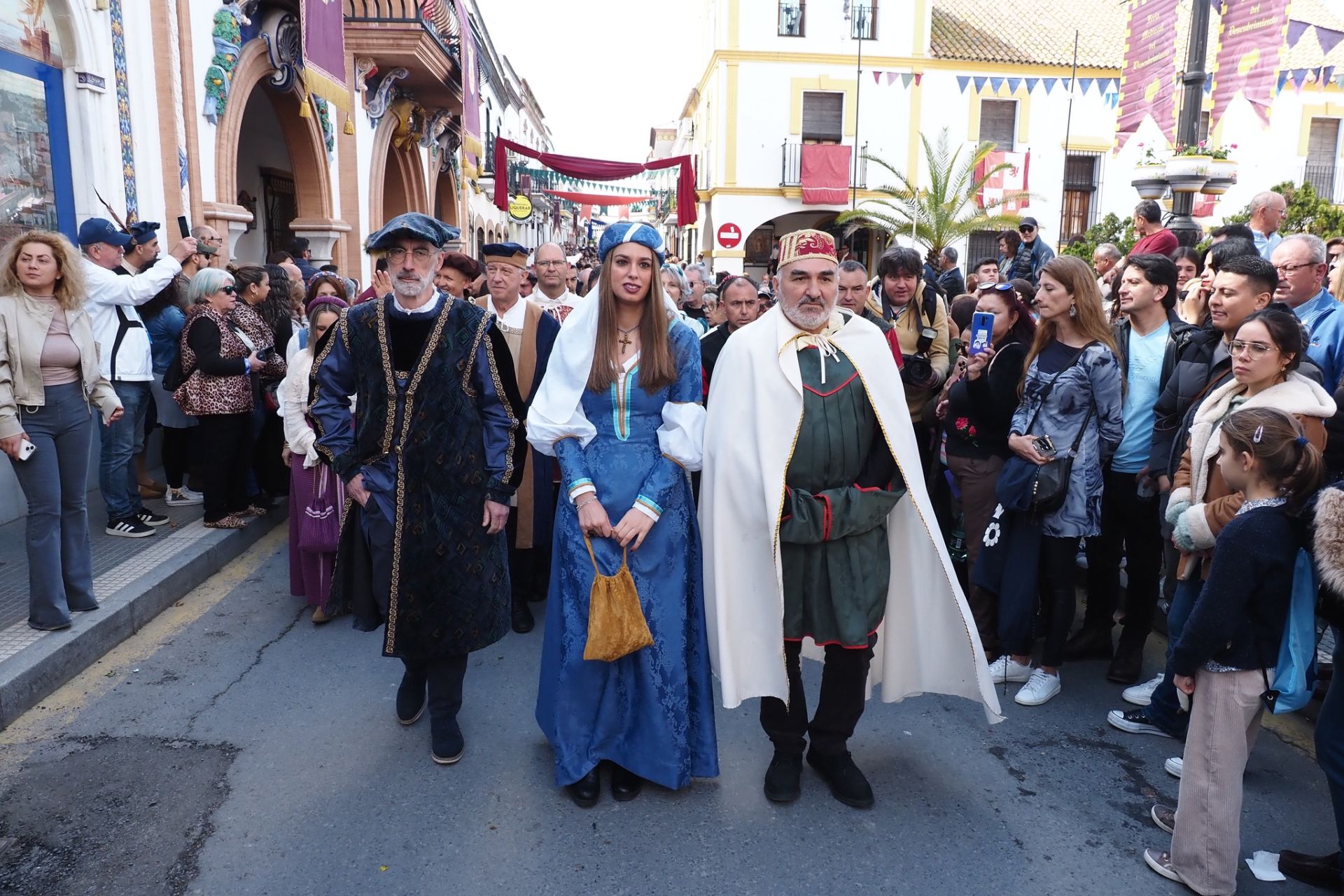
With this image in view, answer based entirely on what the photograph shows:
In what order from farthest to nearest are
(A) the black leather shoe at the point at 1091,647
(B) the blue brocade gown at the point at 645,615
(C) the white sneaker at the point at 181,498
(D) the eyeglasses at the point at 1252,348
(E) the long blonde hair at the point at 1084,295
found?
1. (C) the white sneaker at the point at 181,498
2. (A) the black leather shoe at the point at 1091,647
3. (E) the long blonde hair at the point at 1084,295
4. (D) the eyeglasses at the point at 1252,348
5. (B) the blue brocade gown at the point at 645,615

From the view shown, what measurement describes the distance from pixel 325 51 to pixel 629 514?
917cm

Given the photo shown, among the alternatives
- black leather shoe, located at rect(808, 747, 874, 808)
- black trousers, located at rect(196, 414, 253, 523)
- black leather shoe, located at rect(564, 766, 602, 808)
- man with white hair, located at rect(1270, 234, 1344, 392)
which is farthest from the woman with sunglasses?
man with white hair, located at rect(1270, 234, 1344, 392)

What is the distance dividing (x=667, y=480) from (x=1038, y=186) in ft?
85.9

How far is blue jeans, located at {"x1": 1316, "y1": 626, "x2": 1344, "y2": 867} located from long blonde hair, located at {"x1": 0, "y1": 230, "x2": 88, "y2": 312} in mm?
5033

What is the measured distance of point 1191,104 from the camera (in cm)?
720

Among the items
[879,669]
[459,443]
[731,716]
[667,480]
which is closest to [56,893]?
[459,443]

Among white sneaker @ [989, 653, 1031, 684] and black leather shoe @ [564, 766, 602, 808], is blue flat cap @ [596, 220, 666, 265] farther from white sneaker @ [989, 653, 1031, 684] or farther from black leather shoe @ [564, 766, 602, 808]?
white sneaker @ [989, 653, 1031, 684]

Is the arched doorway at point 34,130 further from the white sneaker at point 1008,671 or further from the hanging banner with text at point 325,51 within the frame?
the white sneaker at point 1008,671

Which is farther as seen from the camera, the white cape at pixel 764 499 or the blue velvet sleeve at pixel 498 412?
the blue velvet sleeve at pixel 498 412

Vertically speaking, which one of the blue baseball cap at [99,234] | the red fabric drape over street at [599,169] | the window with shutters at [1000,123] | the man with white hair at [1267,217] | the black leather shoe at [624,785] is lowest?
the black leather shoe at [624,785]

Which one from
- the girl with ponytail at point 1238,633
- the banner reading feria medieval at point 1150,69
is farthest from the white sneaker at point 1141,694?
the banner reading feria medieval at point 1150,69

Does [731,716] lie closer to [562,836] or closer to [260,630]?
[562,836]

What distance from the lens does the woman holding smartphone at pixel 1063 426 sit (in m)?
3.85

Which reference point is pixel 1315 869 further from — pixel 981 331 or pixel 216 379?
pixel 216 379
